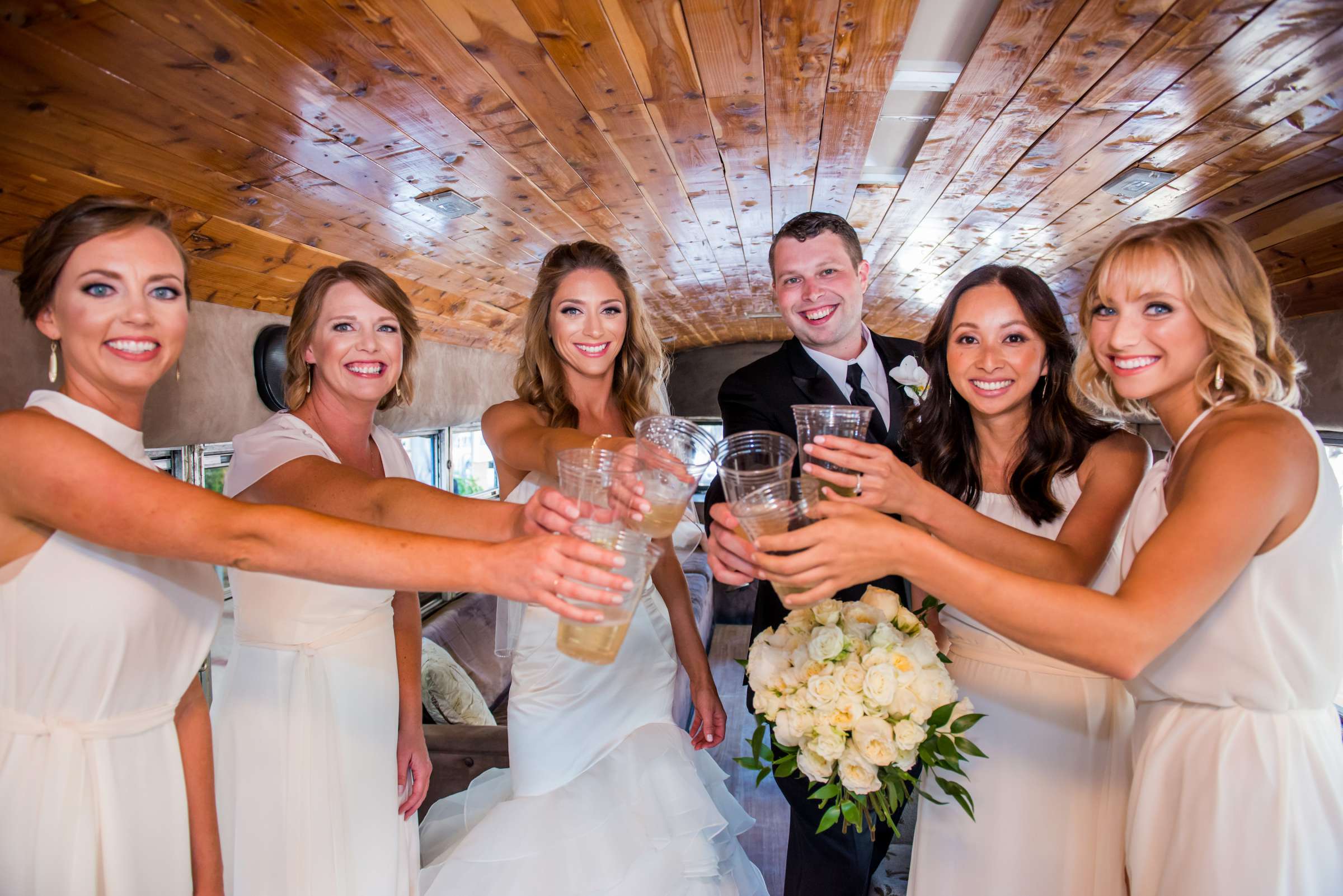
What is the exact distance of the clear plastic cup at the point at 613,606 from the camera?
1.12 m

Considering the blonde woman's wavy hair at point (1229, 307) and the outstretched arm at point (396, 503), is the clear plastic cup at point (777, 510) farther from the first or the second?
the blonde woman's wavy hair at point (1229, 307)

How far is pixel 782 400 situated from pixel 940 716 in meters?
1.20

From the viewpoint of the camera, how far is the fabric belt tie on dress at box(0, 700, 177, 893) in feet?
4.11

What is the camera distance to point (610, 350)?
238 centimetres

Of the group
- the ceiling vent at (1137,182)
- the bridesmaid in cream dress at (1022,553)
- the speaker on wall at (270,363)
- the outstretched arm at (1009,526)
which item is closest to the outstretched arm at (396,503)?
the outstretched arm at (1009,526)

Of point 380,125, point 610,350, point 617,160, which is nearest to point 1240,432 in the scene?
point 610,350

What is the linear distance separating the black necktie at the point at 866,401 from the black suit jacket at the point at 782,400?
2cm

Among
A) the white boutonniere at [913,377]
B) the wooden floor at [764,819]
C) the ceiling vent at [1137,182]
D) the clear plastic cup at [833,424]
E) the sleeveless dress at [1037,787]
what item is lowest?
the wooden floor at [764,819]

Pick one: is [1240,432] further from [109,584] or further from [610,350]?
[109,584]

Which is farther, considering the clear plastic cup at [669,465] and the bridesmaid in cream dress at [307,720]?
the bridesmaid in cream dress at [307,720]

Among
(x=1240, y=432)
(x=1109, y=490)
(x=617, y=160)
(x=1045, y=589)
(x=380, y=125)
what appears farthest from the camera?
(x=617, y=160)

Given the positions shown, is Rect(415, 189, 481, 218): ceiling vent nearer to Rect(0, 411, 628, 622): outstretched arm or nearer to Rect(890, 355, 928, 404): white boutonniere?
Rect(890, 355, 928, 404): white boutonniere

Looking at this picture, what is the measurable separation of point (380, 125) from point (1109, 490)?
2.43m

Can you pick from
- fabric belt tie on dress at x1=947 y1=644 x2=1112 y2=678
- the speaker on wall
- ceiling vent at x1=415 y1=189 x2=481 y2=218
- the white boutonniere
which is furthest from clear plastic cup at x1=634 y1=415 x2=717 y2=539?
the speaker on wall
